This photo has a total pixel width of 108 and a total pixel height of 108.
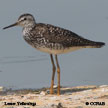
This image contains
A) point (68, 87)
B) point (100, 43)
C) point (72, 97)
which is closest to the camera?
point (72, 97)

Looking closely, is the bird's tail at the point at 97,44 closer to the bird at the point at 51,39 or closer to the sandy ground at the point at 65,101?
the bird at the point at 51,39

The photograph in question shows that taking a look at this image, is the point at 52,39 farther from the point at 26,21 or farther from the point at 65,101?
the point at 65,101

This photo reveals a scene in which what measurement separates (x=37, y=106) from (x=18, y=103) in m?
0.77

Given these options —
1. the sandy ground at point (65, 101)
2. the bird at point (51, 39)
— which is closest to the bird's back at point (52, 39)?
the bird at point (51, 39)

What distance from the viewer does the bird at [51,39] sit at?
15.5m

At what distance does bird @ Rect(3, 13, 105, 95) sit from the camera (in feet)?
50.8

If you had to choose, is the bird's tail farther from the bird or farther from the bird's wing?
the bird's wing

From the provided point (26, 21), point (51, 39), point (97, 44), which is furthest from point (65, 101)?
point (26, 21)

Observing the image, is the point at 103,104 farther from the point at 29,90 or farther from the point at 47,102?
the point at 29,90

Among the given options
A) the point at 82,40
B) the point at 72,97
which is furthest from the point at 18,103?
the point at 82,40

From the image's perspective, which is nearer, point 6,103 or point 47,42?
point 6,103

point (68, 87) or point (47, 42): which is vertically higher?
point (47, 42)

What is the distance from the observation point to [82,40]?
16.4 m

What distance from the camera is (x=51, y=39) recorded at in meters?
15.6
